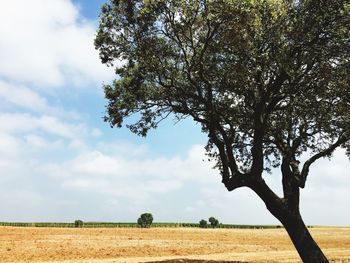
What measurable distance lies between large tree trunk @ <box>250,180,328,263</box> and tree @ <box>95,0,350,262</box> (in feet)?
0.18

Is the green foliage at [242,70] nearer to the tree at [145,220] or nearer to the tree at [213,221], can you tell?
the tree at [145,220]

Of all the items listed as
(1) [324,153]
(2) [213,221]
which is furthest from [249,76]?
(2) [213,221]

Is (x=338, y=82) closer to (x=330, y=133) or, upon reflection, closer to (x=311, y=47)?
(x=311, y=47)

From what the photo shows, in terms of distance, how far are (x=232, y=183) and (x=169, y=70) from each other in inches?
292

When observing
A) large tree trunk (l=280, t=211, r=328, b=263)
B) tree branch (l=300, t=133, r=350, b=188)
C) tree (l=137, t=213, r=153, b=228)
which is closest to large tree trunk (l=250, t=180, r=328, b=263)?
large tree trunk (l=280, t=211, r=328, b=263)

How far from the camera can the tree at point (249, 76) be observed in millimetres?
22438

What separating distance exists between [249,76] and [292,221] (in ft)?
28.3

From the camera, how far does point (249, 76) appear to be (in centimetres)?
2397

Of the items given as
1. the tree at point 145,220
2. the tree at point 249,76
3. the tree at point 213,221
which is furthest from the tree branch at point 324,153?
the tree at point 213,221

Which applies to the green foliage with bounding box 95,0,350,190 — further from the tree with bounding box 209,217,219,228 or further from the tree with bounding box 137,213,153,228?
the tree with bounding box 209,217,219,228

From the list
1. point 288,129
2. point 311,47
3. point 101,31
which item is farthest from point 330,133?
Answer: point 101,31

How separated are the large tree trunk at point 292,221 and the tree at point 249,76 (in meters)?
0.06

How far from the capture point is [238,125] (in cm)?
2744

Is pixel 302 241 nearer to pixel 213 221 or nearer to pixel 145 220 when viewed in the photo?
pixel 145 220
